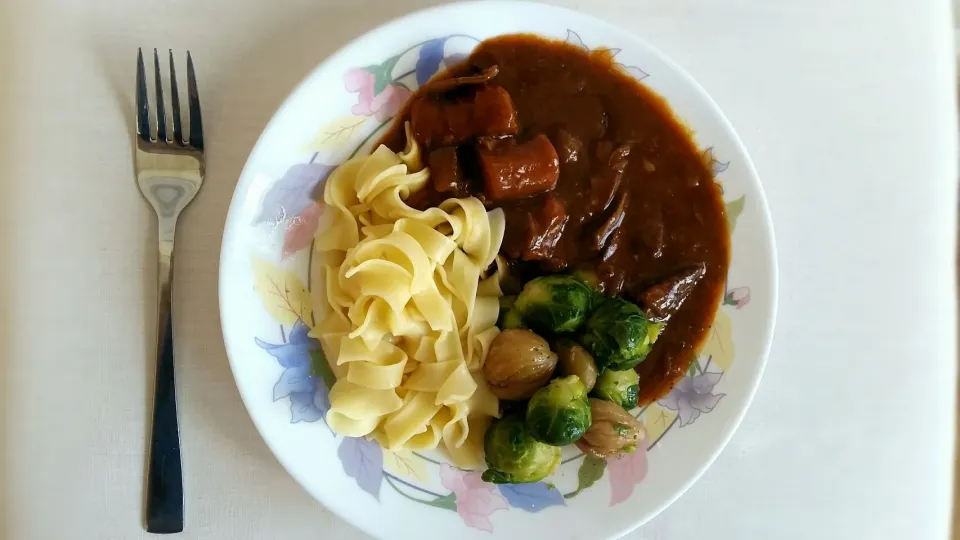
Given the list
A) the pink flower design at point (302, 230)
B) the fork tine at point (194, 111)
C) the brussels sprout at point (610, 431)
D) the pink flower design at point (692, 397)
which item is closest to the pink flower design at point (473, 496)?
the brussels sprout at point (610, 431)

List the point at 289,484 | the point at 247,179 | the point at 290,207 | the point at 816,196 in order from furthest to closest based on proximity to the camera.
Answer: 1. the point at 816,196
2. the point at 289,484
3. the point at 290,207
4. the point at 247,179

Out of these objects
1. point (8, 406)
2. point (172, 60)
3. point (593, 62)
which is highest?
point (593, 62)

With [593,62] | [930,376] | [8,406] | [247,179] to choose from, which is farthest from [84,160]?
[930,376]

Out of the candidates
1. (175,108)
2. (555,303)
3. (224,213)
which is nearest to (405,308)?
(555,303)

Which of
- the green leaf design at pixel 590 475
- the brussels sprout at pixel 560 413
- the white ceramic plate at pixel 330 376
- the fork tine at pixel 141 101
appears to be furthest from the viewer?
the green leaf design at pixel 590 475

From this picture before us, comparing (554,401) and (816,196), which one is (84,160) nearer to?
(554,401)

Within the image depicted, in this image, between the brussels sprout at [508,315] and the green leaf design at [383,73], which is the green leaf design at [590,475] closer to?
the brussels sprout at [508,315]

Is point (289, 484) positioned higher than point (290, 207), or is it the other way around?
point (290, 207)
